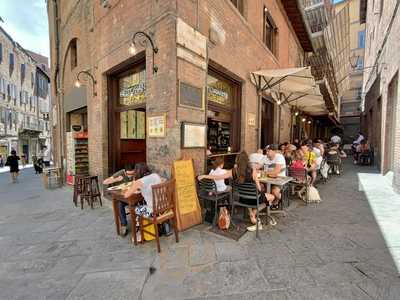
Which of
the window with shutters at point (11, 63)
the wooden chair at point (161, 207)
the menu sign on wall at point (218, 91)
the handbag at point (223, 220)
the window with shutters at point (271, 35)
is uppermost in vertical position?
the window with shutters at point (11, 63)

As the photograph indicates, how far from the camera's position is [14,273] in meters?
2.57

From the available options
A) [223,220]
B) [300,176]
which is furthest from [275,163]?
[223,220]

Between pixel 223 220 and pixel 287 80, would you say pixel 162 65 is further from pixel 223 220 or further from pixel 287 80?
pixel 287 80

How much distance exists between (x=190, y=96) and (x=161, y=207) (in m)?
2.16

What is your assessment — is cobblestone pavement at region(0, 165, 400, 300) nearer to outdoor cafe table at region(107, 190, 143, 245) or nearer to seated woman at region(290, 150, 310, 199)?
outdoor cafe table at region(107, 190, 143, 245)

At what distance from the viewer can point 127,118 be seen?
648cm

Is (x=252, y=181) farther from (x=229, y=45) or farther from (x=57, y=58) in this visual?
(x=57, y=58)

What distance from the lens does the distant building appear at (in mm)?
19875

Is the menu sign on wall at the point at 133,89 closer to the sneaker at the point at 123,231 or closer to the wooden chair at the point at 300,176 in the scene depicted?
the sneaker at the point at 123,231

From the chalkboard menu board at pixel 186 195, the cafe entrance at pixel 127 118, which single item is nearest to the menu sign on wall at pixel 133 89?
the cafe entrance at pixel 127 118

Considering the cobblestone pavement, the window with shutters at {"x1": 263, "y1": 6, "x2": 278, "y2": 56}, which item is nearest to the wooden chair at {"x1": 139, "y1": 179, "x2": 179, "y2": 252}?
the cobblestone pavement

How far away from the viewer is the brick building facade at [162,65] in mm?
3779

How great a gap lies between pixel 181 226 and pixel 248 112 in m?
3.99

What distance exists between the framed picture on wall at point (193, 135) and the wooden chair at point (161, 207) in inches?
38.3
